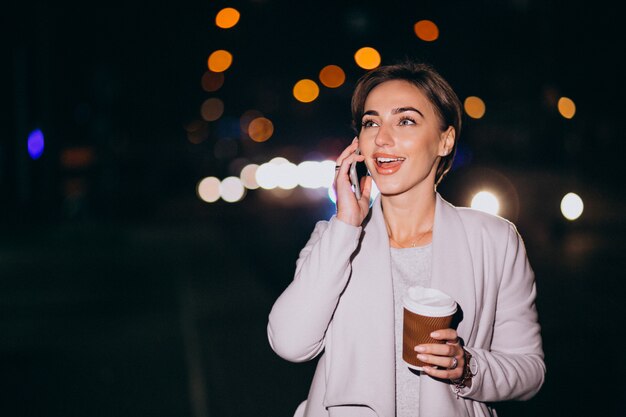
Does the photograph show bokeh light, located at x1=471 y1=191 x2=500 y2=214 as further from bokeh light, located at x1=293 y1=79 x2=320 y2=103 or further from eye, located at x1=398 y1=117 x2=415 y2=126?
bokeh light, located at x1=293 y1=79 x2=320 y2=103

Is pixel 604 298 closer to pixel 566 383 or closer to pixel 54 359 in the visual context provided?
pixel 566 383

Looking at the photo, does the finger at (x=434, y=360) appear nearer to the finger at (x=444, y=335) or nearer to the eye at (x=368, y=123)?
the finger at (x=444, y=335)

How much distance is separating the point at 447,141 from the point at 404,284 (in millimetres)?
672

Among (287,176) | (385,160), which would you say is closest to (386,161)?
(385,160)

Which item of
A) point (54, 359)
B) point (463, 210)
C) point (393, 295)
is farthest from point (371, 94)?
point (54, 359)

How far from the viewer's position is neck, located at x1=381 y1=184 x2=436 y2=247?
2750 millimetres

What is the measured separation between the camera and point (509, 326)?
99.0 inches

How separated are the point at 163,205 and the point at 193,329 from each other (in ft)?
66.2

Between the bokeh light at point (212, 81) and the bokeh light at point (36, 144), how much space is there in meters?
39.3

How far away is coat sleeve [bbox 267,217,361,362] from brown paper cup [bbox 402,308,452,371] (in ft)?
1.01

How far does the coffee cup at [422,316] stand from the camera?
2123mm

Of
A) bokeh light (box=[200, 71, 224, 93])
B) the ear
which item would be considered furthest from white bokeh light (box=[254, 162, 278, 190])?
bokeh light (box=[200, 71, 224, 93])

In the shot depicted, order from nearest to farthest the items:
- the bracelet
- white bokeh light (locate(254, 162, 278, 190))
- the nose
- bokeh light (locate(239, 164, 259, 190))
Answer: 1. the bracelet
2. the nose
3. white bokeh light (locate(254, 162, 278, 190))
4. bokeh light (locate(239, 164, 259, 190))

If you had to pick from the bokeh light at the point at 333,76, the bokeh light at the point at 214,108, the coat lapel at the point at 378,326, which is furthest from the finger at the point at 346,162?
the bokeh light at the point at 214,108
